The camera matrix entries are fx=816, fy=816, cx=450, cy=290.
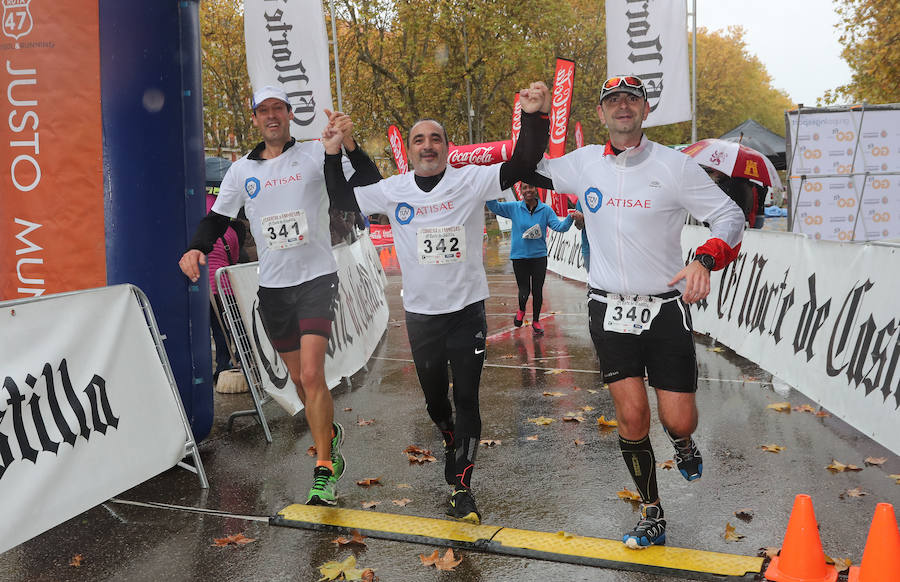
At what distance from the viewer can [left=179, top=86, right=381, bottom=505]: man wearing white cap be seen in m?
5.19

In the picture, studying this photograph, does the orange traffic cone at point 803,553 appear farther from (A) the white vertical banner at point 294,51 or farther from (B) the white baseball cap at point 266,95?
(A) the white vertical banner at point 294,51

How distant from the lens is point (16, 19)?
5.78 m

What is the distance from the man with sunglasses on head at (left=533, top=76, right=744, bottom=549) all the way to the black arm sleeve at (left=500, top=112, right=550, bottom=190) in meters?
0.35

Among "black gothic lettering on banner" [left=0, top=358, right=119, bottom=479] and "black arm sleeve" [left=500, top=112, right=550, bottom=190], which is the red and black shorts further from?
"black arm sleeve" [left=500, top=112, right=550, bottom=190]

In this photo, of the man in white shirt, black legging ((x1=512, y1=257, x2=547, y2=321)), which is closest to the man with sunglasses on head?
the man in white shirt

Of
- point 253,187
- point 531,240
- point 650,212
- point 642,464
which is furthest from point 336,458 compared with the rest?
point 531,240

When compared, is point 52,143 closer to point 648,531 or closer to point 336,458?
point 336,458

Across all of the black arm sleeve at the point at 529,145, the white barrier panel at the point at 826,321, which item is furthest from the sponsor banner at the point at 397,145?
the black arm sleeve at the point at 529,145

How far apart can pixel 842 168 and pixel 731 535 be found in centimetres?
1078

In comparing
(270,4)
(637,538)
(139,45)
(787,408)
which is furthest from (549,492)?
(270,4)

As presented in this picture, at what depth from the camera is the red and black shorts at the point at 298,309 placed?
5234mm

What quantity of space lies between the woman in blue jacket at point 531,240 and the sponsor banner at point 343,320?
2.03 meters

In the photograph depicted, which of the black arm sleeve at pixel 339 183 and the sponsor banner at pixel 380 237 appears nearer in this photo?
the black arm sleeve at pixel 339 183

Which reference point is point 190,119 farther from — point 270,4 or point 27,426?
point 270,4
